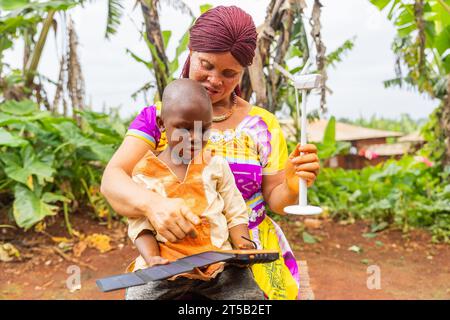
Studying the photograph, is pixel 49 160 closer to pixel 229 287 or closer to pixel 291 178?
pixel 291 178

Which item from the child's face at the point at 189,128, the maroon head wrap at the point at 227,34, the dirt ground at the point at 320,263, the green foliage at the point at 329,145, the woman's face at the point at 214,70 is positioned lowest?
the dirt ground at the point at 320,263

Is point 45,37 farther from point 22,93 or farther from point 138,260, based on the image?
point 138,260

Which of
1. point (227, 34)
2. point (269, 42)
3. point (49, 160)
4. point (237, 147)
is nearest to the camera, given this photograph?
point (227, 34)

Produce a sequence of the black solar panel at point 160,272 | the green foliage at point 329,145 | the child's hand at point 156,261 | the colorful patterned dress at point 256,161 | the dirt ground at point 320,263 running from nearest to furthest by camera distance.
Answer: the black solar panel at point 160,272, the child's hand at point 156,261, the colorful patterned dress at point 256,161, the dirt ground at point 320,263, the green foliage at point 329,145

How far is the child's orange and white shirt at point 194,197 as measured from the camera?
1.32 m

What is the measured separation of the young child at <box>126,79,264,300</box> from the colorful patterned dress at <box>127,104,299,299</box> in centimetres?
23

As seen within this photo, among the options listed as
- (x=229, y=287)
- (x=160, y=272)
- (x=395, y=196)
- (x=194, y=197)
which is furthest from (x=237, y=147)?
(x=395, y=196)

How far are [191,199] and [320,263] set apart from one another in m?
3.42

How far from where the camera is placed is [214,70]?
1.53m

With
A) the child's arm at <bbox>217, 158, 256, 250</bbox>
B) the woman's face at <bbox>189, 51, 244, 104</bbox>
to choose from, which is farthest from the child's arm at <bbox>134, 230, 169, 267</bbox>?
the woman's face at <bbox>189, 51, 244, 104</bbox>

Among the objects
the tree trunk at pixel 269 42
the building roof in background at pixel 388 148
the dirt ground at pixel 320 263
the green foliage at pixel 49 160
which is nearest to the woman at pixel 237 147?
the tree trunk at pixel 269 42

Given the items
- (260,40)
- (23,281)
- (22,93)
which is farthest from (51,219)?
(260,40)

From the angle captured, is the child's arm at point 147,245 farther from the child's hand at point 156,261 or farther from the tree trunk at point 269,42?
the tree trunk at point 269,42

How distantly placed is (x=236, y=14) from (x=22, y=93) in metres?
4.01
